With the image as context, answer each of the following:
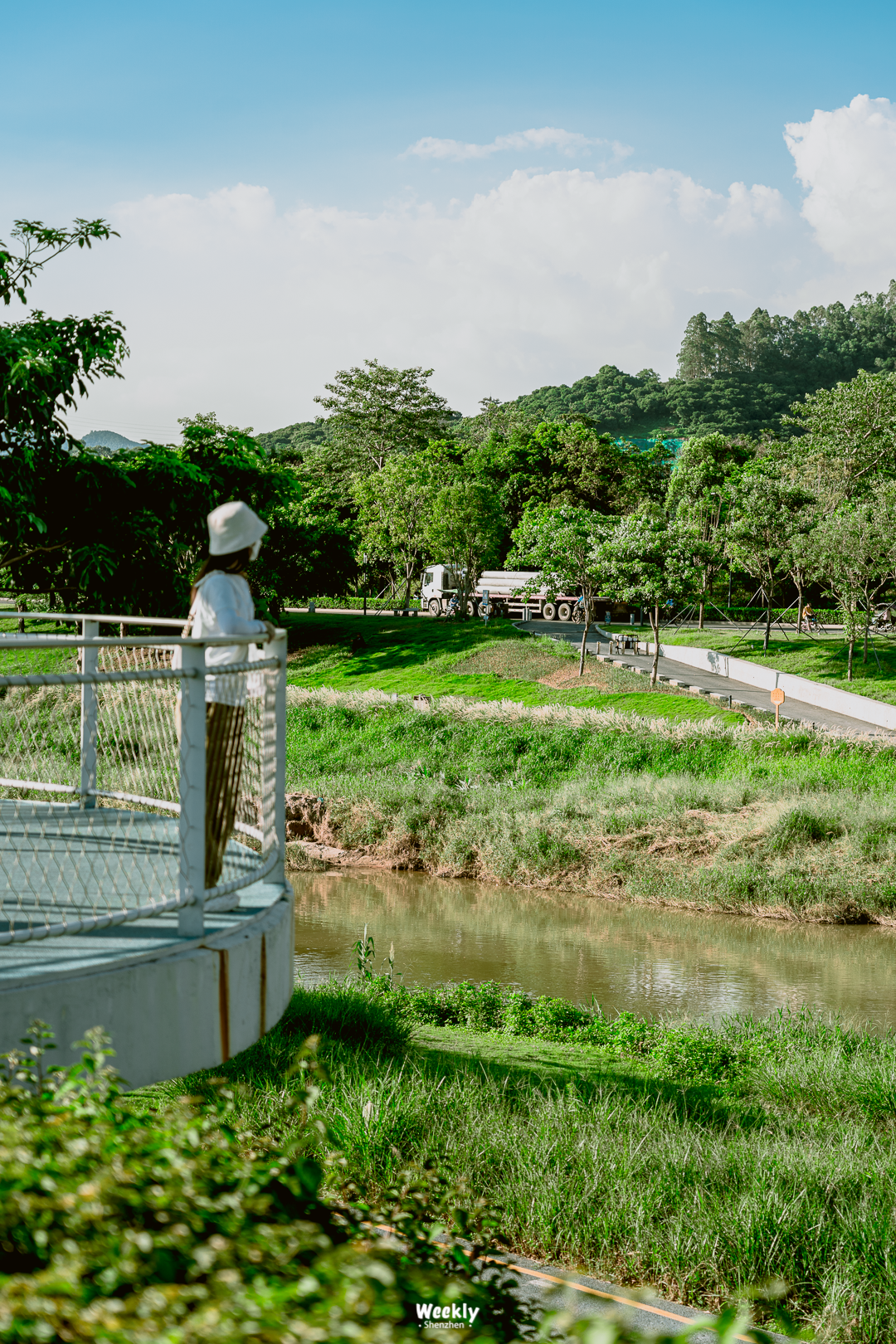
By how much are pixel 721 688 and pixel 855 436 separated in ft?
88.4

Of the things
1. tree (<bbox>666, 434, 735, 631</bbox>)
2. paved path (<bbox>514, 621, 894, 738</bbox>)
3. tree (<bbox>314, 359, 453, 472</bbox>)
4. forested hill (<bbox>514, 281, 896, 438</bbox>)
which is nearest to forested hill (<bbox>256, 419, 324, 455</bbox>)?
forested hill (<bbox>514, 281, 896, 438</bbox>)

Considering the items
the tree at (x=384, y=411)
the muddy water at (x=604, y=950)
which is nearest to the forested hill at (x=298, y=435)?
the tree at (x=384, y=411)

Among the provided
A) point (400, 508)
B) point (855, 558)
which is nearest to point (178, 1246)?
point (855, 558)

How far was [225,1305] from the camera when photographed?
1783mm

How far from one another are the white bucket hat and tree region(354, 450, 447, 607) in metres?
40.5

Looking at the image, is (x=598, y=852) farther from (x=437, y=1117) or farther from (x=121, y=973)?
(x=121, y=973)

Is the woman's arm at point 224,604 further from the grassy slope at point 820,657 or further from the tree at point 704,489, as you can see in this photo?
the tree at point 704,489

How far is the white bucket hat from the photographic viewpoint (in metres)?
4.76

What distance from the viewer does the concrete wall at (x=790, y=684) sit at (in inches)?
1110

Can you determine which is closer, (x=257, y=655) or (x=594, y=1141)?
(x=257, y=655)

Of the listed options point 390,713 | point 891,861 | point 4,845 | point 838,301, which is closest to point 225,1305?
point 4,845

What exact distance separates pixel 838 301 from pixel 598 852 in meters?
135

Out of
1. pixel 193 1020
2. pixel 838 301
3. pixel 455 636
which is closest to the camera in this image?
pixel 193 1020

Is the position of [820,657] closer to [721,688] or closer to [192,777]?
[721,688]
